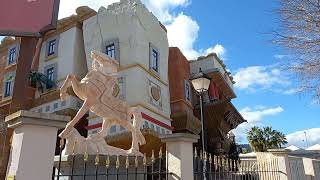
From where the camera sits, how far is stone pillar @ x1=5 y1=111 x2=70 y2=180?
3.66 m

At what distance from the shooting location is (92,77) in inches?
362

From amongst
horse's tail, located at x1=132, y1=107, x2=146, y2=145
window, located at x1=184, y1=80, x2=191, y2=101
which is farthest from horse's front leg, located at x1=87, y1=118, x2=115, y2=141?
window, located at x1=184, y1=80, x2=191, y2=101

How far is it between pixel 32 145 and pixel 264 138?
3702 cm

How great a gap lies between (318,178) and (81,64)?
55.1 feet

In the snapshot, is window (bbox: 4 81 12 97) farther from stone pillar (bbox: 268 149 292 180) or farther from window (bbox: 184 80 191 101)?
stone pillar (bbox: 268 149 292 180)

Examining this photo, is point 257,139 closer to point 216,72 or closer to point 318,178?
point 216,72

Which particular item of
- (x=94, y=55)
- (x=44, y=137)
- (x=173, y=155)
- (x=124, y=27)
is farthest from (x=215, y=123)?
(x=44, y=137)

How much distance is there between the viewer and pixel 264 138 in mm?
37406

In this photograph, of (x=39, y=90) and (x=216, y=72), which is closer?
(x=39, y=90)

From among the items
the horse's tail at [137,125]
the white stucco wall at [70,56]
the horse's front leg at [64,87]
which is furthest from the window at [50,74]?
the horse's front leg at [64,87]

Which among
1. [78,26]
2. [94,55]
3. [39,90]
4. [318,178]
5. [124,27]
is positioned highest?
[78,26]

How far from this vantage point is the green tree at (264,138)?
120 ft

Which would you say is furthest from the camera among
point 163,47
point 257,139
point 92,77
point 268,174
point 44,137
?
point 257,139

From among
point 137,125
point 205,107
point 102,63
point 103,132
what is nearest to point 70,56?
point 205,107
